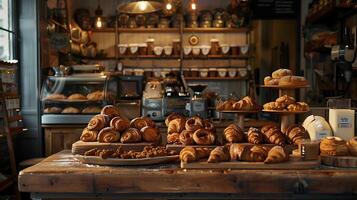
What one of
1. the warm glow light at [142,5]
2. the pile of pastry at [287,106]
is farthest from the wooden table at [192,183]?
the warm glow light at [142,5]

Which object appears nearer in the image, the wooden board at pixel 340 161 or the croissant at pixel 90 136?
the wooden board at pixel 340 161

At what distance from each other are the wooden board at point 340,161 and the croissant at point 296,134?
7.9 inches

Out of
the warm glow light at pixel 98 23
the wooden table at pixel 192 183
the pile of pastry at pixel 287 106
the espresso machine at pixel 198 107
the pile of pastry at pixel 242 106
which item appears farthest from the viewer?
the warm glow light at pixel 98 23

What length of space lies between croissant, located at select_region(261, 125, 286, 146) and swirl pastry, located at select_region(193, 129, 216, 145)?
0.90 ft

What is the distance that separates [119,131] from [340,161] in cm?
108

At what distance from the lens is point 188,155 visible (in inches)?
82.2

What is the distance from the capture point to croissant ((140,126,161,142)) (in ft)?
7.91

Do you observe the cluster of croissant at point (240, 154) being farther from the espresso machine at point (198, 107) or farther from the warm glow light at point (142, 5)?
the warm glow light at point (142, 5)

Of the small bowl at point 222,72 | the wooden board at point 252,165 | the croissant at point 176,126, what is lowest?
the wooden board at point 252,165

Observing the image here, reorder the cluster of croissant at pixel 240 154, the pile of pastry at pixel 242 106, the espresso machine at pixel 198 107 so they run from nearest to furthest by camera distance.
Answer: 1. the cluster of croissant at pixel 240 154
2. the pile of pastry at pixel 242 106
3. the espresso machine at pixel 198 107

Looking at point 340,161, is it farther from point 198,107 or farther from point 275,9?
point 275,9

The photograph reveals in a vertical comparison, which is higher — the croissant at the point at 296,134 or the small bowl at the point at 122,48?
the small bowl at the point at 122,48

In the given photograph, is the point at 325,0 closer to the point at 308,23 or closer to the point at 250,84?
the point at 308,23

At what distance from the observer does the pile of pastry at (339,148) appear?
2.12 meters
